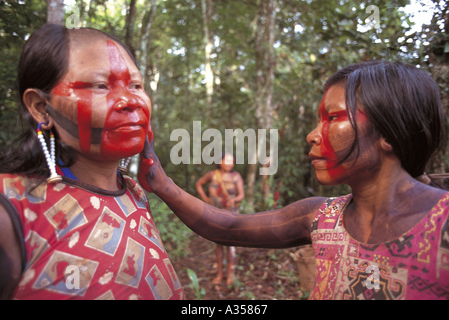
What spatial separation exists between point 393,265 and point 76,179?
129cm

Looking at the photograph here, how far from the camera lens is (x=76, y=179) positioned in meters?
1.35

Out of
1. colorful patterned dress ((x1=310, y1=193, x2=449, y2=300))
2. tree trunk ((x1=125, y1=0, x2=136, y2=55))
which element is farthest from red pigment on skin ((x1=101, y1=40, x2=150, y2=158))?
tree trunk ((x1=125, y1=0, x2=136, y2=55))

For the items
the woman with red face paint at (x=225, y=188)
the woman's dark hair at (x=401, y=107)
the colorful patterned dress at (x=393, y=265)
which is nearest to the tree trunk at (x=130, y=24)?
the woman with red face paint at (x=225, y=188)

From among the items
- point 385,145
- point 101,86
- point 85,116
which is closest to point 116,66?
point 101,86

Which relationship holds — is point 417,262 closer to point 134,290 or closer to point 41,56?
point 134,290

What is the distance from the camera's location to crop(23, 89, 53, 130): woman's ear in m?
1.33

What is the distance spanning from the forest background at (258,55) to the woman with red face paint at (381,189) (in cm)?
176

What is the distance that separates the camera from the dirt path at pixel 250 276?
494cm

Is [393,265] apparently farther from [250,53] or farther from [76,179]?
[250,53]

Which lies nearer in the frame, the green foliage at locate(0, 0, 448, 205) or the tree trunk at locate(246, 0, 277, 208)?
the green foliage at locate(0, 0, 448, 205)

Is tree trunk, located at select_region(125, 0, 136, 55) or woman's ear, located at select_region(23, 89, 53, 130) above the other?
tree trunk, located at select_region(125, 0, 136, 55)

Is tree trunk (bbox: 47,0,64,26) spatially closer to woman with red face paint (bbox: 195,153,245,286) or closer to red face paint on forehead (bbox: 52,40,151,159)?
red face paint on forehead (bbox: 52,40,151,159)

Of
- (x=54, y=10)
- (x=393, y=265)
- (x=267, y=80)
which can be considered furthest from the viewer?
(x=267, y=80)

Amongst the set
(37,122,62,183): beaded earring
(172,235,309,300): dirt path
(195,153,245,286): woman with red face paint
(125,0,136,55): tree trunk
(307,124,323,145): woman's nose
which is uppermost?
(125,0,136,55): tree trunk
